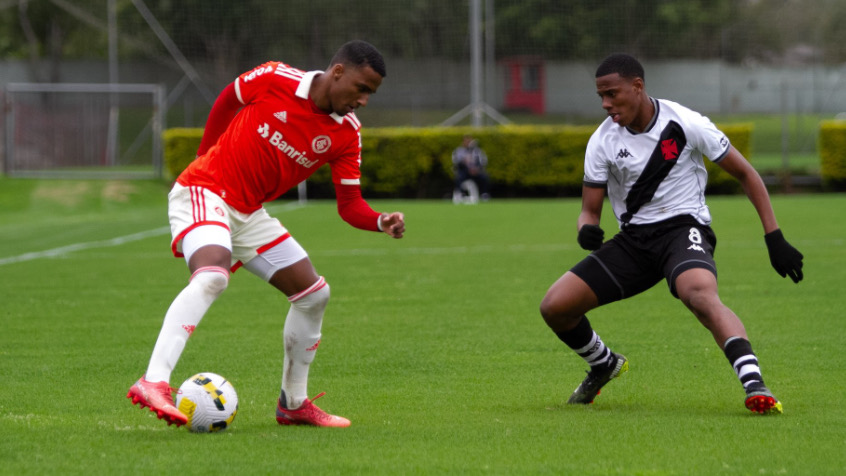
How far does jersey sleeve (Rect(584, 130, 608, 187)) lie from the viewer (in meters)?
6.59

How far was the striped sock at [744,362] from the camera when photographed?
5.96 metres

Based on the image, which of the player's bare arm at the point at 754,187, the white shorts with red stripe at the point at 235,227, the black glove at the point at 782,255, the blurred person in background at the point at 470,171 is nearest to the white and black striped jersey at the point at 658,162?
the player's bare arm at the point at 754,187

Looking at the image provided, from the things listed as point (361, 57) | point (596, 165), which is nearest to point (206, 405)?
point (361, 57)

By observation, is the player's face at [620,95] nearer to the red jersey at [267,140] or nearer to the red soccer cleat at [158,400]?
the red jersey at [267,140]

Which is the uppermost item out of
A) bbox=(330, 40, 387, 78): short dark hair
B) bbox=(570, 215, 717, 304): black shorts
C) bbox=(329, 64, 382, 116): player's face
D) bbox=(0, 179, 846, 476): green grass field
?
bbox=(330, 40, 387, 78): short dark hair

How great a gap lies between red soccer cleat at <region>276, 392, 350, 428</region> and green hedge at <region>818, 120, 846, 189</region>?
30.0 m

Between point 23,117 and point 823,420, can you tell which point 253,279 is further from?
point 23,117

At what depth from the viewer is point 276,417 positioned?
247 inches

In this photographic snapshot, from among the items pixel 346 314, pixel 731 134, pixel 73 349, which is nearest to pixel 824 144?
pixel 731 134

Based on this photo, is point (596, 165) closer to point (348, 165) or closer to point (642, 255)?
point (642, 255)

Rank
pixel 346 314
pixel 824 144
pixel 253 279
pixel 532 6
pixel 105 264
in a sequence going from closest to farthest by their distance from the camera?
pixel 346 314
pixel 253 279
pixel 105 264
pixel 824 144
pixel 532 6

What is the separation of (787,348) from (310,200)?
2647cm

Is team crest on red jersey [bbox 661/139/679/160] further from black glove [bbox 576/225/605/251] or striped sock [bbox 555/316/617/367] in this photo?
striped sock [bbox 555/316/617/367]

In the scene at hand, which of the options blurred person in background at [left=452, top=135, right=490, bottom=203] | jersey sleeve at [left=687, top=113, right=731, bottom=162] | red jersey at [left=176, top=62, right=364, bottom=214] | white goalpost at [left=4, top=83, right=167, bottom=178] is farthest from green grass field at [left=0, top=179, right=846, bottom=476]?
white goalpost at [left=4, top=83, right=167, bottom=178]
